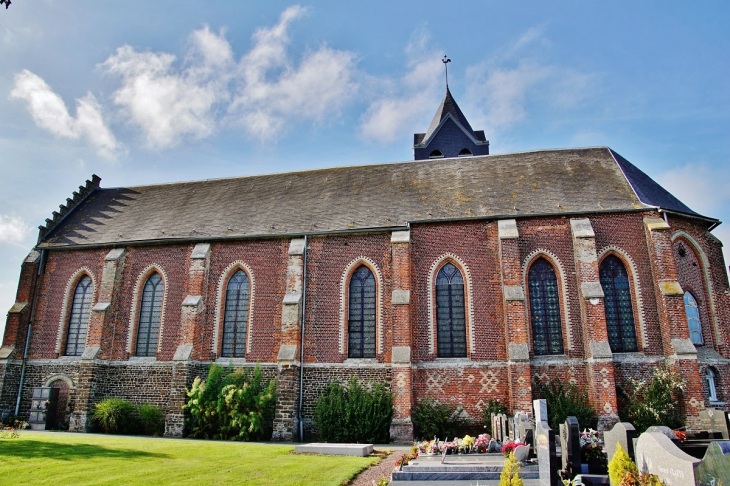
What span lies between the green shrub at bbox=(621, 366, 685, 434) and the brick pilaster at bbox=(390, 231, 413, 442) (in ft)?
23.8

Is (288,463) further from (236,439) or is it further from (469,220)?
(469,220)

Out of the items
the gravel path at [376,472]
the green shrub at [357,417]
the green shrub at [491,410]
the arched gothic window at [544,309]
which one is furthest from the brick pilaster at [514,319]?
the gravel path at [376,472]

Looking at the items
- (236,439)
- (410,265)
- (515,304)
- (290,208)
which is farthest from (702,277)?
(236,439)

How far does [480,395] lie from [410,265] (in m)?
5.22

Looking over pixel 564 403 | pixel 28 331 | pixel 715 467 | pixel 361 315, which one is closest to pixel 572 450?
pixel 715 467

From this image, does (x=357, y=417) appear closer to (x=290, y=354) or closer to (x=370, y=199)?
(x=290, y=354)

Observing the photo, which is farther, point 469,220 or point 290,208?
point 290,208

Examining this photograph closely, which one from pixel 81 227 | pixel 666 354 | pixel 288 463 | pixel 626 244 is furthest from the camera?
pixel 81 227

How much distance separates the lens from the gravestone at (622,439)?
9562mm

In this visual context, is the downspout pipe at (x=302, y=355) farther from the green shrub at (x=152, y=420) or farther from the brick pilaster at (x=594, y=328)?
the brick pilaster at (x=594, y=328)

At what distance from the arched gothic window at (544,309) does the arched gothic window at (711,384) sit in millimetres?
5002

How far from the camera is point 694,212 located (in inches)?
822

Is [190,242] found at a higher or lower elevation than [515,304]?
higher

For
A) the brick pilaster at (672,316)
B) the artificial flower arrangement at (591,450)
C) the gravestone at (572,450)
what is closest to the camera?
the gravestone at (572,450)
